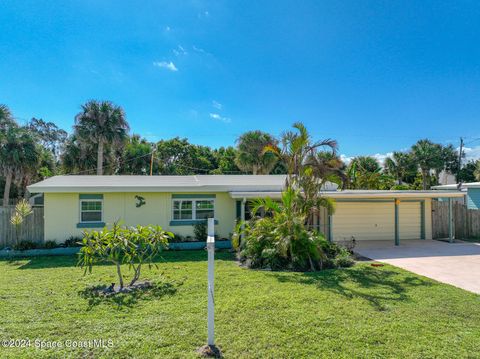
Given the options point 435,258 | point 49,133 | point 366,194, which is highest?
point 49,133

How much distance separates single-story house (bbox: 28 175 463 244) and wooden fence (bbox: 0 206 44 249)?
1.93 feet

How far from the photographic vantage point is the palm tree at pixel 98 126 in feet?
68.7

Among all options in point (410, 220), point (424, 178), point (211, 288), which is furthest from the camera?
point (424, 178)

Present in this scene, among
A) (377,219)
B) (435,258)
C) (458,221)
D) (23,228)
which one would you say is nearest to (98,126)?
(23,228)

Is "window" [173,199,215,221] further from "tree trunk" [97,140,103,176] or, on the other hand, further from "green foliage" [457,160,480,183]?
"green foliage" [457,160,480,183]

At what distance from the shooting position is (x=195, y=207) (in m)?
12.2

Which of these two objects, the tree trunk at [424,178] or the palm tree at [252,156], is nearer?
the palm tree at [252,156]

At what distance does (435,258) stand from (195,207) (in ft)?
30.2

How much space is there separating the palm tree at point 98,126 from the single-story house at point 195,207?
9.47 metres

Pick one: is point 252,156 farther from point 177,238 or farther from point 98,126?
point 177,238

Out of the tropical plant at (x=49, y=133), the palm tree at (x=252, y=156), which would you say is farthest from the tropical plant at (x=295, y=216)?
the tropical plant at (x=49, y=133)

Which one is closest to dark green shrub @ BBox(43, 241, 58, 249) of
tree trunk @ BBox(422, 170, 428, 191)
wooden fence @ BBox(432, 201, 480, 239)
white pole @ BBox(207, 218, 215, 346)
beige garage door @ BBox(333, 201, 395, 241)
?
white pole @ BBox(207, 218, 215, 346)

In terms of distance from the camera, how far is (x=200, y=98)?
19.7m

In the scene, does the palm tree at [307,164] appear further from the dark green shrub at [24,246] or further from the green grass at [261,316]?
the dark green shrub at [24,246]
